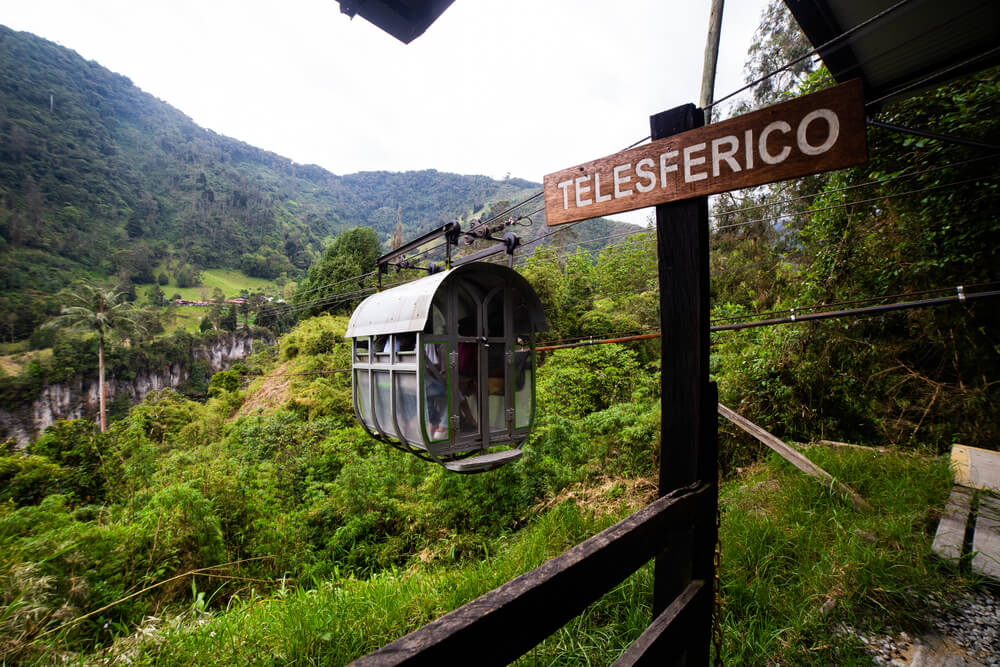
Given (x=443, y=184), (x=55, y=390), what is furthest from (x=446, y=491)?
(x=443, y=184)

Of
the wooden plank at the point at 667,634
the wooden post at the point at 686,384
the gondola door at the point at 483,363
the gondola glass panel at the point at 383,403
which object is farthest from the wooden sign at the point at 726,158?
the gondola glass panel at the point at 383,403

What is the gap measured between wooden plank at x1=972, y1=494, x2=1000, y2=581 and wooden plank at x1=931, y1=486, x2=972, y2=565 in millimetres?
72

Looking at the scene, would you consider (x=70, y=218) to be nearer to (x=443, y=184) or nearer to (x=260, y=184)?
(x=260, y=184)

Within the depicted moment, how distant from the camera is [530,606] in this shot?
89 cm

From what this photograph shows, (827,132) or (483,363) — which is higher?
(827,132)

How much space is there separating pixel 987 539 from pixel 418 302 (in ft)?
17.3

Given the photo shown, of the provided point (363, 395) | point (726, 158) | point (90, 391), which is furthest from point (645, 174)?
point (90, 391)

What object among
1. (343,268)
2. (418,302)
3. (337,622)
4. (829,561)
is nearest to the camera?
(337,622)

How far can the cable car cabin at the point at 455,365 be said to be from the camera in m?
4.44

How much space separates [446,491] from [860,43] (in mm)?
7246

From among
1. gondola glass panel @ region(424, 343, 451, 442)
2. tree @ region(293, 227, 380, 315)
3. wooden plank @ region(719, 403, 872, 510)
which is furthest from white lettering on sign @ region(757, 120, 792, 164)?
tree @ region(293, 227, 380, 315)

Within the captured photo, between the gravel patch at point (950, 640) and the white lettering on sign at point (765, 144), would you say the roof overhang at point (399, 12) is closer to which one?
the white lettering on sign at point (765, 144)

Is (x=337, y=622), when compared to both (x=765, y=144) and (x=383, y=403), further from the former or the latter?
(x=765, y=144)

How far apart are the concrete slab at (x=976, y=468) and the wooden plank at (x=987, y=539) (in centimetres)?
25
